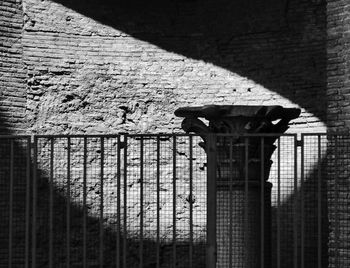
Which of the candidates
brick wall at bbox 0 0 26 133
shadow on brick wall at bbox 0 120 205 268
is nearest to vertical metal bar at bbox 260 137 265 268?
shadow on brick wall at bbox 0 120 205 268

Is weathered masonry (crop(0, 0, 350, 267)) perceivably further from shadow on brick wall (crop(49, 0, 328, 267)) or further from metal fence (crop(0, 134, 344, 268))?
metal fence (crop(0, 134, 344, 268))

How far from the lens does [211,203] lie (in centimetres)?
727

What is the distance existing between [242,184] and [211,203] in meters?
0.44

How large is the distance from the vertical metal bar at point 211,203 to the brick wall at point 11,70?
3.69 metres

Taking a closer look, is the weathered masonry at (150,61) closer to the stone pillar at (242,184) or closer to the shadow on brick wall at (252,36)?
the shadow on brick wall at (252,36)

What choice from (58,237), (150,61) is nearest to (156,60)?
(150,61)

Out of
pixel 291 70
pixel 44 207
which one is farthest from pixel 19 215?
pixel 291 70

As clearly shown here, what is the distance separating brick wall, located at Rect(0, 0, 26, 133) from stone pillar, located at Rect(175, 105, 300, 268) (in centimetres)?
332

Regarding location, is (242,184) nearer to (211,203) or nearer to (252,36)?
(211,203)

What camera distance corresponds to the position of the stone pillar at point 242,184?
7.49m

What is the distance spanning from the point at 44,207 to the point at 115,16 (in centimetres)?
258

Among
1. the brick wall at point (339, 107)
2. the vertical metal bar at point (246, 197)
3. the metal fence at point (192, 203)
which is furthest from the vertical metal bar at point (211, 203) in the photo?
the brick wall at point (339, 107)

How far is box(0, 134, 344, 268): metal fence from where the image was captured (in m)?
7.56

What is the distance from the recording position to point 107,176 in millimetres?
10484
